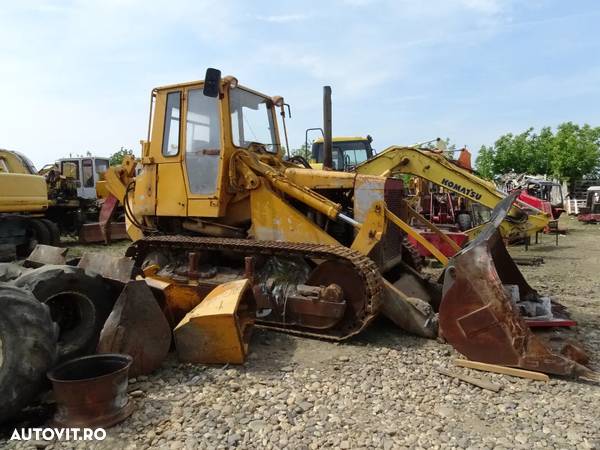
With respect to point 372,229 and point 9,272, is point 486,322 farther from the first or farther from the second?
point 9,272

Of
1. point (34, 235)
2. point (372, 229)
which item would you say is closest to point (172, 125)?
point (372, 229)

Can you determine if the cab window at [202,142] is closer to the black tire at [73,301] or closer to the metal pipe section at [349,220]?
the metal pipe section at [349,220]

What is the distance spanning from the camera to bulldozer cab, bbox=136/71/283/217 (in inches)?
239

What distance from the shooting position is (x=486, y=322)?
4234 mm

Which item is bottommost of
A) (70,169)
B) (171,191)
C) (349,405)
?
(349,405)

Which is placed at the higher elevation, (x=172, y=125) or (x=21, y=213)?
(x=172, y=125)

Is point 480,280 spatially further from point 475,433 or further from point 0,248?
point 0,248

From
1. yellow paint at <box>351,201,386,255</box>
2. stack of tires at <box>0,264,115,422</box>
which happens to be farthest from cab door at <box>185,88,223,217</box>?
stack of tires at <box>0,264,115,422</box>

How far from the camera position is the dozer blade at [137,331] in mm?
4070

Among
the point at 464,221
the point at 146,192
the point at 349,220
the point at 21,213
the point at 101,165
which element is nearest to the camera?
the point at 349,220

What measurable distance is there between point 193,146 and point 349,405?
3825mm

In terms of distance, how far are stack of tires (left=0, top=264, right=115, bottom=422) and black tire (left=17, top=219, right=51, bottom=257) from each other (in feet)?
28.7

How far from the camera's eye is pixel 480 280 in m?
4.31

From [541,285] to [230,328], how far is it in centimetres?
585
